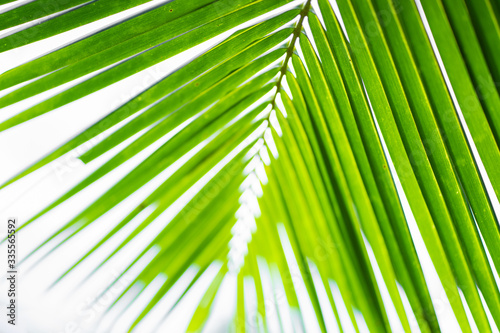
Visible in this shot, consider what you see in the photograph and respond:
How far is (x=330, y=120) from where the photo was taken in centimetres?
58

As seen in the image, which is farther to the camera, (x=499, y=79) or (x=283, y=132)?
(x=283, y=132)

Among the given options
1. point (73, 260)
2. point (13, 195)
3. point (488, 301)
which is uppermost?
point (13, 195)

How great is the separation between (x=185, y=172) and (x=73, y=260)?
337mm

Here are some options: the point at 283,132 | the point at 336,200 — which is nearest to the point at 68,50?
the point at 283,132

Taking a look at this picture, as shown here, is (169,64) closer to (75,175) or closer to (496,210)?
(75,175)

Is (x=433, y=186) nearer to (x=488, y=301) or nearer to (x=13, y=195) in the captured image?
(x=488, y=301)

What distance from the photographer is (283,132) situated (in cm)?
71

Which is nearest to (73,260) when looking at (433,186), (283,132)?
(283,132)

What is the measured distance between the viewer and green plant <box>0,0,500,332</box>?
469 millimetres

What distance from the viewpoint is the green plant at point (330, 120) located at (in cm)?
47

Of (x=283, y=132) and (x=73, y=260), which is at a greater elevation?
(x=283, y=132)

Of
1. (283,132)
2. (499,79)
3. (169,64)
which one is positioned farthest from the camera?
(283,132)

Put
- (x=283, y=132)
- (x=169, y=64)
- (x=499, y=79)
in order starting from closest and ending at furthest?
(x=499, y=79)
(x=169, y=64)
(x=283, y=132)

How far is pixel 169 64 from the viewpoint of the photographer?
59 cm
